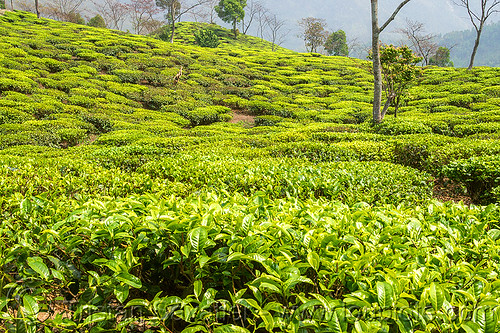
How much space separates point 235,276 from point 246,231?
0.82 feet

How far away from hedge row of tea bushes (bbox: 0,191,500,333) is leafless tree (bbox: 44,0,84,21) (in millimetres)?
64775

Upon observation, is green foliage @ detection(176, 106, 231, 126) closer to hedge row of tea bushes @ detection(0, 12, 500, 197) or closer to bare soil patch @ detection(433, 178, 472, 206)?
hedge row of tea bushes @ detection(0, 12, 500, 197)

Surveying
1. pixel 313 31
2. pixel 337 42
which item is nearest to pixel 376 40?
pixel 313 31

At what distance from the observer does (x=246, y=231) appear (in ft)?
5.01

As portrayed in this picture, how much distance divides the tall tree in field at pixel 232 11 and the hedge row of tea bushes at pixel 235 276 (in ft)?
187

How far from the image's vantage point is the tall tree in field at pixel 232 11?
5322 centimetres

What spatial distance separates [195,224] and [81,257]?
0.69 metres

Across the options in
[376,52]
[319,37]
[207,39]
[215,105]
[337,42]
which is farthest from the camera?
[337,42]

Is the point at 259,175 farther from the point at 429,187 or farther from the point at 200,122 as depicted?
the point at 200,122

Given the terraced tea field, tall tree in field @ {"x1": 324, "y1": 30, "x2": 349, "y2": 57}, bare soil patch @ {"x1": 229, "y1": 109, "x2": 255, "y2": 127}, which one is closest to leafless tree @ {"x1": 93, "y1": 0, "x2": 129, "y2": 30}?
tall tree in field @ {"x1": 324, "y1": 30, "x2": 349, "y2": 57}

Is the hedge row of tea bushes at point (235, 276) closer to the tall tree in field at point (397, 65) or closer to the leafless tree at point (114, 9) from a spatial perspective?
the tall tree in field at point (397, 65)

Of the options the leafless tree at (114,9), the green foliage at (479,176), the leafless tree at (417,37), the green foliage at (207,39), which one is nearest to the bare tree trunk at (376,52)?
the green foliage at (479,176)

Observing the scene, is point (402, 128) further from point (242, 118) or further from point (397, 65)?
point (242, 118)

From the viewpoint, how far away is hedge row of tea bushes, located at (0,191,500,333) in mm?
1131
